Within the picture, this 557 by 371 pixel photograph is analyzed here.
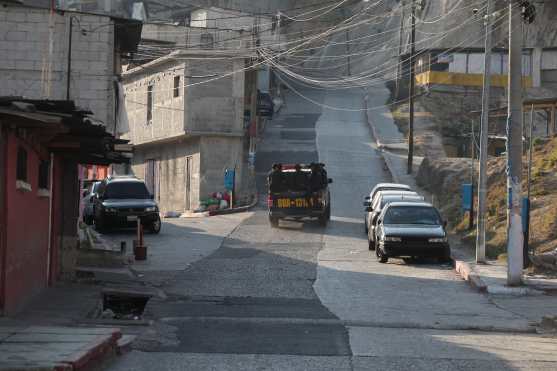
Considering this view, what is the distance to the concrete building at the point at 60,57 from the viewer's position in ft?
88.2

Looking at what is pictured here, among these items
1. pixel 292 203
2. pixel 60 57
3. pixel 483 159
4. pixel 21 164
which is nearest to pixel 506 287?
pixel 483 159

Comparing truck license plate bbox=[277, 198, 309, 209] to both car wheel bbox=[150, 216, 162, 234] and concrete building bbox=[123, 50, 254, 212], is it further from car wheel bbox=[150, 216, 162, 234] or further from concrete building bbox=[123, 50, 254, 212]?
concrete building bbox=[123, 50, 254, 212]

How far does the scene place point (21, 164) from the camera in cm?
1385

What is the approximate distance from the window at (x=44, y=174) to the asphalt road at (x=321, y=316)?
2971 mm

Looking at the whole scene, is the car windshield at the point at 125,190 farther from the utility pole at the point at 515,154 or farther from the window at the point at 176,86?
the utility pole at the point at 515,154

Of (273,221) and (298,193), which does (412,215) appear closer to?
(298,193)

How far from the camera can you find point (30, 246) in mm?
14758

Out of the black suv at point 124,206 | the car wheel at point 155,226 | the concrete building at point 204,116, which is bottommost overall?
the car wheel at point 155,226

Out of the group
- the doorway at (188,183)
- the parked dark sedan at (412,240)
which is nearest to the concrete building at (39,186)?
the parked dark sedan at (412,240)

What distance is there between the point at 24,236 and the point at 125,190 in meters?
17.3

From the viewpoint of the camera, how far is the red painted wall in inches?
500

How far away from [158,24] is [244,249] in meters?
32.3

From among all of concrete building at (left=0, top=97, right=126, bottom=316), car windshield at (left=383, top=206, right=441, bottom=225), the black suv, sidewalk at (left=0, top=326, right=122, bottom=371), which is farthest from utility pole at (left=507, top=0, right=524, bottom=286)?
the black suv

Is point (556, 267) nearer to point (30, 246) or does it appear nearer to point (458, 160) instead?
point (30, 246)
